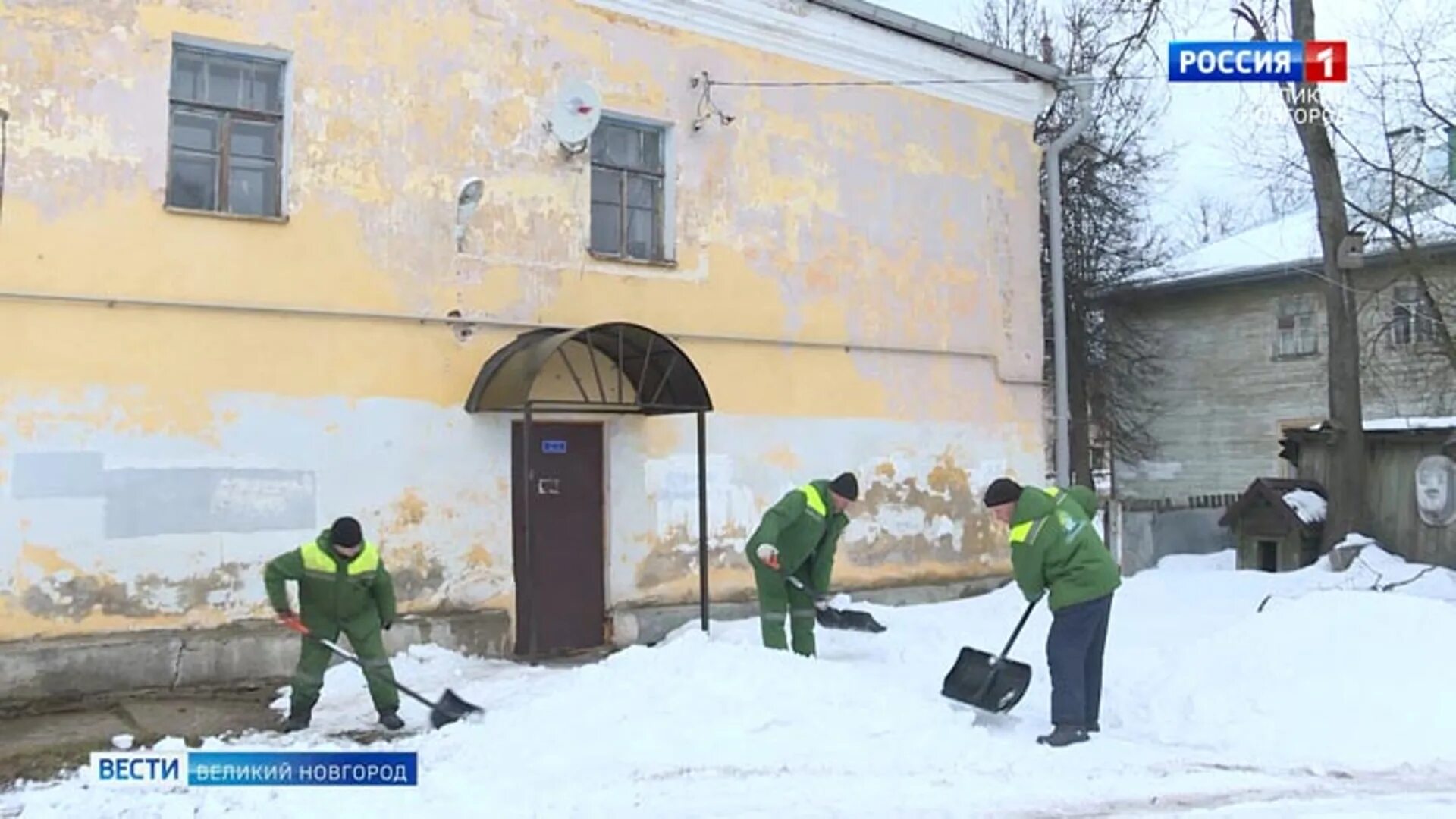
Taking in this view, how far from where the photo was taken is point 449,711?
7.27m

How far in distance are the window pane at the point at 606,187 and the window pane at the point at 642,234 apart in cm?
19

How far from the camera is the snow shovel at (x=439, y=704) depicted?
7242mm

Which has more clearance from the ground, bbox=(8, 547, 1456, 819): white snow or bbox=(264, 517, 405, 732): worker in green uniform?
bbox=(264, 517, 405, 732): worker in green uniform

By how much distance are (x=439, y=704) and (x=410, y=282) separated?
3.78m

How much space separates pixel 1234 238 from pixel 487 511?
21770mm

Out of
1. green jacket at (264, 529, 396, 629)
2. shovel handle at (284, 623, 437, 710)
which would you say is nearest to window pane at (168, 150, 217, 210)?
green jacket at (264, 529, 396, 629)

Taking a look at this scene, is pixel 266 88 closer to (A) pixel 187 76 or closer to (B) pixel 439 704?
(A) pixel 187 76

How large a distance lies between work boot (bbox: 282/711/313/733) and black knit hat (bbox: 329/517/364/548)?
3.82 feet

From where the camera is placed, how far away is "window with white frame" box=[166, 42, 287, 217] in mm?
9031

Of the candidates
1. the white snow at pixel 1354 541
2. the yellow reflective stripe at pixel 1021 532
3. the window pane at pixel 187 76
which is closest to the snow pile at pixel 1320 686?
the yellow reflective stripe at pixel 1021 532

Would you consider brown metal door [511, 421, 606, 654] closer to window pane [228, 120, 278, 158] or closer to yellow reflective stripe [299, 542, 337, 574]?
window pane [228, 120, 278, 158]

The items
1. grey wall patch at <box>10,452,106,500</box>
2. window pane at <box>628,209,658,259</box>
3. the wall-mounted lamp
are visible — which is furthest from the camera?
window pane at <box>628,209,658,259</box>

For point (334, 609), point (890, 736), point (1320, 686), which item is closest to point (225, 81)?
point (334, 609)

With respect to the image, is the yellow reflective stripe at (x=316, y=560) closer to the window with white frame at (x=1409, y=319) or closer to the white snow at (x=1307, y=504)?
the white snow at (x=1307, y=504)
